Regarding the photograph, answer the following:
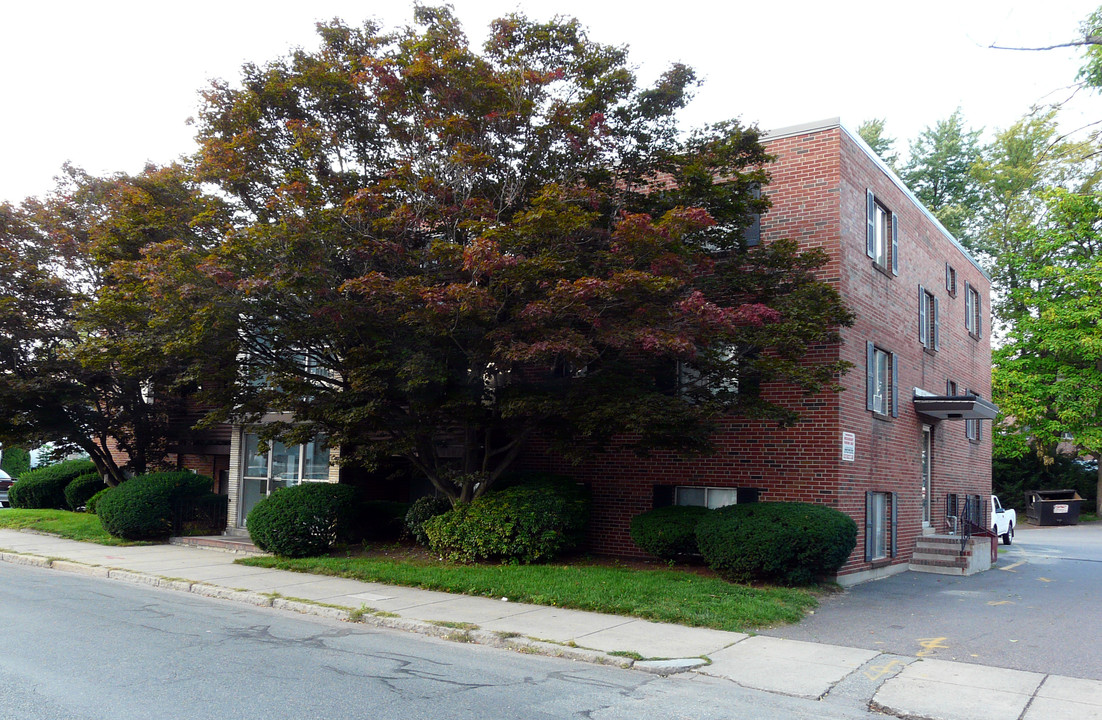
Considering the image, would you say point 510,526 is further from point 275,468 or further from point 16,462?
point 16,462

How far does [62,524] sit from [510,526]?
12826 millimetres

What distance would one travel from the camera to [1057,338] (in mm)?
34719

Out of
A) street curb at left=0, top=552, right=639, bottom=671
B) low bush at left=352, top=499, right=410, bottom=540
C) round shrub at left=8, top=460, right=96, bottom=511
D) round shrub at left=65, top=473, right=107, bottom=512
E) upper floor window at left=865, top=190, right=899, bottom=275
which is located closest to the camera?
street curb at left=0, top=552, right=639, bottom=671

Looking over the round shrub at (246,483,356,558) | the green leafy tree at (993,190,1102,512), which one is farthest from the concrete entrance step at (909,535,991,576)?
the green leafy tree at (993,190,1102,512)

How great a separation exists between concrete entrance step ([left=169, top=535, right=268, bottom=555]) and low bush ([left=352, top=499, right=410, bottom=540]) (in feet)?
Result: 6.91

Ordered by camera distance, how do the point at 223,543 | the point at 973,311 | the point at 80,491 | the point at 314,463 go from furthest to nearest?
the point at 80,491
the point at 973,311
the point at 314,463
the point at 223,543

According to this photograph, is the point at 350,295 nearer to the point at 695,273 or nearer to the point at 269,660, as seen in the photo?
the point at 695,273

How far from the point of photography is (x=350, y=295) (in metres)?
12.9

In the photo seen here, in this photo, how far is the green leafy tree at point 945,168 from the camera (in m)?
44.2

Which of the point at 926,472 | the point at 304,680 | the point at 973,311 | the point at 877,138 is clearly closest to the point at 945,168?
the point at 877,138

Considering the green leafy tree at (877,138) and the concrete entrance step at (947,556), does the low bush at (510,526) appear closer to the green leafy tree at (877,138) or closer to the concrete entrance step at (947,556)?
the concrete entrance step at (947,556)

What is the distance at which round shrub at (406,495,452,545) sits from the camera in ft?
52.9

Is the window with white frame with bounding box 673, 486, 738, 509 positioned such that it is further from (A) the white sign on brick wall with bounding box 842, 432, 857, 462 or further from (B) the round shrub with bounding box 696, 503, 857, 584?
(A) the white sign on brick wall with bounding box 842, 432, 857, 462

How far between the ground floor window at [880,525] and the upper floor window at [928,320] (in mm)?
4501
